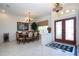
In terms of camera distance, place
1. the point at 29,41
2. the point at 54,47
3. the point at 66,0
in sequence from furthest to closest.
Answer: the point at 29,41 < the point at 54,47 < the point at 66,0

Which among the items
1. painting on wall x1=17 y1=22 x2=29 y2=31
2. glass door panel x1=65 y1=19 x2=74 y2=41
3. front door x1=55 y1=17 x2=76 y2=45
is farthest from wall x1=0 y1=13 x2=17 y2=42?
glass door panel x1=65 y1=19 x2=74 y2=41

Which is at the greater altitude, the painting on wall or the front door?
the painting on wall

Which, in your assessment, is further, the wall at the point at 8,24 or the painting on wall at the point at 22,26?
the painting on wall at the point at 22,26

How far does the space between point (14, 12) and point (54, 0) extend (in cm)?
133

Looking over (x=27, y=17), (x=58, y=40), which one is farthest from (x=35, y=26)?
(x=58, y=40)

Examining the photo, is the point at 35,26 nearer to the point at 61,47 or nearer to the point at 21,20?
the point at 21,20

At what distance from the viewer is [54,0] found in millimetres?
1667

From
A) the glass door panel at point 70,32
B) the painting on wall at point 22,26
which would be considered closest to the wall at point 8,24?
the painting on wall at point 22,26

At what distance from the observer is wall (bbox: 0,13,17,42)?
7.75 feet

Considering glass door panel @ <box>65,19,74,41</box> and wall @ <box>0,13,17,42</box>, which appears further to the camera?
glass door panel @ <box>65,19,74,41</box>

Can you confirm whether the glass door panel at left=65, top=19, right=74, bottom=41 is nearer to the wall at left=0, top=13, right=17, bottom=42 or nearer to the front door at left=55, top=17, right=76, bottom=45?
the front door at left=55, top=17, right=76, bottom=45

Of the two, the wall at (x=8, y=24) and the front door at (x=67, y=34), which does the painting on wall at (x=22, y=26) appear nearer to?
the wall at (x=8, y=24)

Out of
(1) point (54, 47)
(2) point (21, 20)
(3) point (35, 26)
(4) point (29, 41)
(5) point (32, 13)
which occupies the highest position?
(5) point (32, 13)

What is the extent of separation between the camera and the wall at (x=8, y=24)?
2361 millimetres
